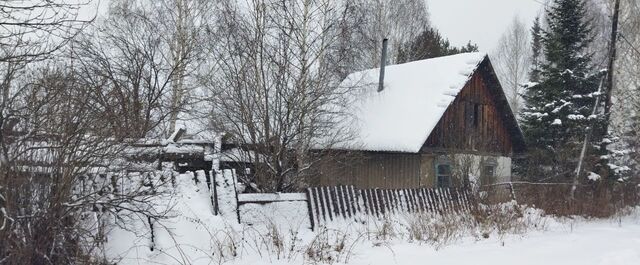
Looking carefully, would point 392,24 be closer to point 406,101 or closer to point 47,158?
point 406,101

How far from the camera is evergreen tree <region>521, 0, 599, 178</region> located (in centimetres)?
1877

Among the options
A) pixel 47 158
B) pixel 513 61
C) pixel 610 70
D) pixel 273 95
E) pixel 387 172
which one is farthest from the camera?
pixel 513 61

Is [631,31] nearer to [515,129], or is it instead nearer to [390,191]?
[515,129]

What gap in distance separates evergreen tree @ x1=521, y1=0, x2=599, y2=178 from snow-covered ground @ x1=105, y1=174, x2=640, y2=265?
10.8m

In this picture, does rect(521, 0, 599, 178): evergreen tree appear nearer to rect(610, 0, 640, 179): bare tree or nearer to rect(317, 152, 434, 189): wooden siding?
rect(610, 0, 640, 179): bare tree

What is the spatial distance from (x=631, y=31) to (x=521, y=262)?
19893mm

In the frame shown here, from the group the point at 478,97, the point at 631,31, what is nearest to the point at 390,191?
the point at 478,97

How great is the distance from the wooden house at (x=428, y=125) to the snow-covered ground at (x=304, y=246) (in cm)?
648

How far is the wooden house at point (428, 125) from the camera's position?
1598 centimetres

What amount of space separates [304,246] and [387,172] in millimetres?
10371

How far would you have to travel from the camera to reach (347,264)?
6367 mm

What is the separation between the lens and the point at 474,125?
705 inches

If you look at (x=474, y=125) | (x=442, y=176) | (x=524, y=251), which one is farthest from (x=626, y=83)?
(x=524, y=251)

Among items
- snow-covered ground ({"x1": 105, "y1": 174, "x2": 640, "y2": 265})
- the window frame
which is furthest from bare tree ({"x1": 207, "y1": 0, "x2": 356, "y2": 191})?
the window frame
